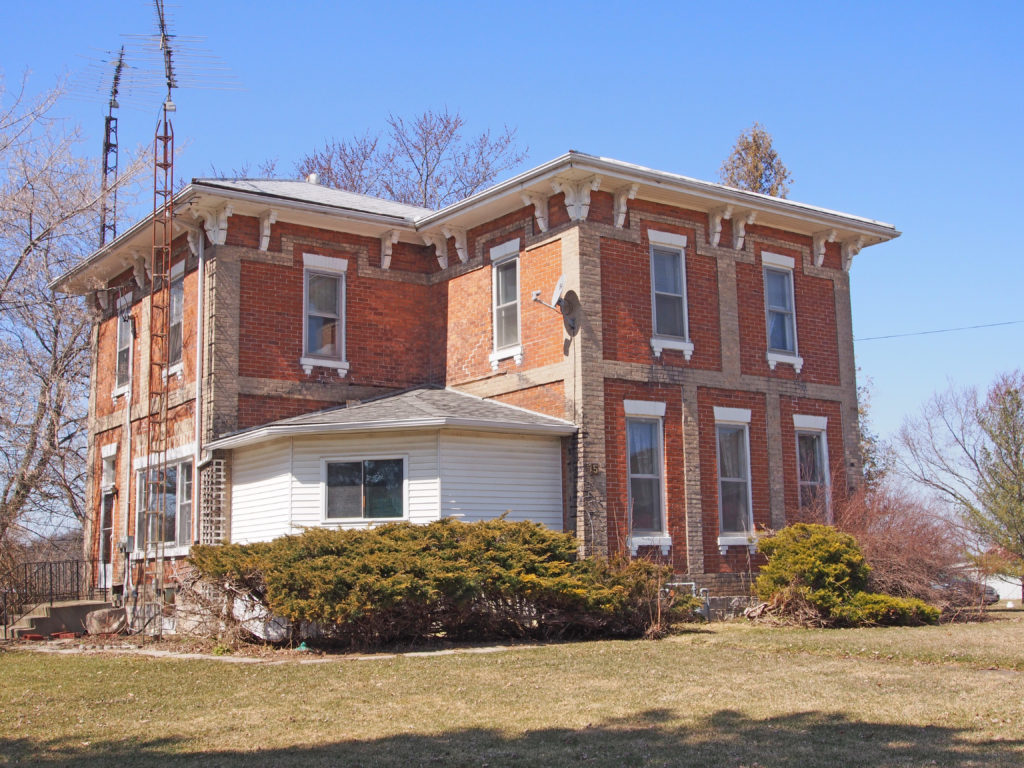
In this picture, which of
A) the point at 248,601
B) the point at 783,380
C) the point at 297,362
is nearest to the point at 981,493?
the point at 783,380

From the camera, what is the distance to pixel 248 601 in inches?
580

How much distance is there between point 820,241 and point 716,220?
2.91 meters

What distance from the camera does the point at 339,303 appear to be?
65.6ft

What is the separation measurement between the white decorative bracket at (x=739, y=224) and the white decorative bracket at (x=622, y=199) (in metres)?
2.56

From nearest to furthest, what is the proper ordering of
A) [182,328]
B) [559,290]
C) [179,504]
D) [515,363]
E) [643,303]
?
1. [559,290]
2. [643,303]
3. [515,363]
4. [179,504]
5. [182,328]

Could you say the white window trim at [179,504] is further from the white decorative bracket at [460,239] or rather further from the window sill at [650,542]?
the window sill at [650,542]

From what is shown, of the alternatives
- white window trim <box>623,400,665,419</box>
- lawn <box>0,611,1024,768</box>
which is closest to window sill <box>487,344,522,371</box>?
white window trim <box>623,400,665,419</box>

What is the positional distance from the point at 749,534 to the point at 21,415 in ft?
60.9

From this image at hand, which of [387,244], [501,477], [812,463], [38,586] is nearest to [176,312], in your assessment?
[387,244]

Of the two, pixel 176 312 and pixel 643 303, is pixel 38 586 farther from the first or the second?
pixel 643 303

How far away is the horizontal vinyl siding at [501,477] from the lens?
1684cm

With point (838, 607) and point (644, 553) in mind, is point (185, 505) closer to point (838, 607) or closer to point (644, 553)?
point (644, 553)

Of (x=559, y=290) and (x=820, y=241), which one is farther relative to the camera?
(x=820, y=241)

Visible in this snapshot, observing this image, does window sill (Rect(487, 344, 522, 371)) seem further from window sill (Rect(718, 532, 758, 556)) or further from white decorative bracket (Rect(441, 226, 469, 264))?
window sill (Rect(718, 532, 758, 556))
